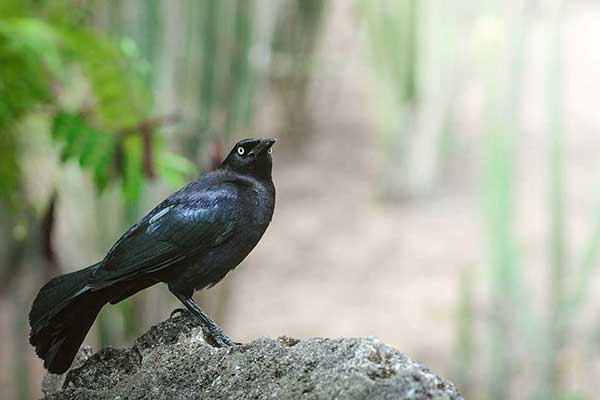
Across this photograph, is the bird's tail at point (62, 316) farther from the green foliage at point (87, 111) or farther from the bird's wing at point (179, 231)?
the green foliage at point (87, 111)

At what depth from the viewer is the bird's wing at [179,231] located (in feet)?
4.33

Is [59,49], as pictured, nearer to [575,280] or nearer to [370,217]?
[575,280]

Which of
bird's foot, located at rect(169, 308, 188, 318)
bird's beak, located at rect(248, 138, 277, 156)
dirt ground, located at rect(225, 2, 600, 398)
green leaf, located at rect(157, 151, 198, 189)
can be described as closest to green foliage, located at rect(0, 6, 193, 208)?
green leaf, located at rect(157, 151, 198, 189)

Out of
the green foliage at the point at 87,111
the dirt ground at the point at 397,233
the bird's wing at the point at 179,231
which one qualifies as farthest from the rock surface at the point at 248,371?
the dirt ground at the point at 397,233

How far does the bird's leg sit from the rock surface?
0.07ft

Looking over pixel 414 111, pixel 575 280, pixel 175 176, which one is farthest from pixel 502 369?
pixel 175 176

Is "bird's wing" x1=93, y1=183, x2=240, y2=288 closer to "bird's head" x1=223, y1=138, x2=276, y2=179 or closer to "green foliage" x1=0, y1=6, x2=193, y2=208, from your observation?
"bird's head" x1=223, y1=138, x2=276, y2=179

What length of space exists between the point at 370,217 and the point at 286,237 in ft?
1.64

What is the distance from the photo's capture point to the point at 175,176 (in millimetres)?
2184

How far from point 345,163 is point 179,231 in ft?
15.3

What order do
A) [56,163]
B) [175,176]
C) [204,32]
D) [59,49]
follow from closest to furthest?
[175,176] < [59,49] < [56,163] < [204,32]

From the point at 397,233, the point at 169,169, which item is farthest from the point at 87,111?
the point at 397,233

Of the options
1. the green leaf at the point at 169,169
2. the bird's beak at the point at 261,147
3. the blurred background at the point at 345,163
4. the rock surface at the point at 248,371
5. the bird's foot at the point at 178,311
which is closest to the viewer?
the rock surface at the point at 248,371

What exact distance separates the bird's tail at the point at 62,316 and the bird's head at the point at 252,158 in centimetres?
25
